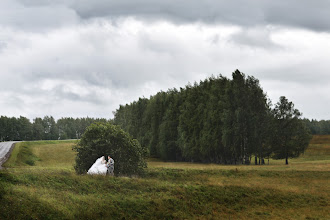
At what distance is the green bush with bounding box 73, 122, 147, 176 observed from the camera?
33.1 metres

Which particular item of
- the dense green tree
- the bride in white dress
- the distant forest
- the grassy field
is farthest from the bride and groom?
the dense green tree

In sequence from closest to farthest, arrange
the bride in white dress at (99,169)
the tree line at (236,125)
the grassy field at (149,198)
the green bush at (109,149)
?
the grassy field at (149,198) → the bride in white dress at (99,169) → the green bush at (109,149) → the tree line at (236,125)

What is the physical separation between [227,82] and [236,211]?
4596 cm

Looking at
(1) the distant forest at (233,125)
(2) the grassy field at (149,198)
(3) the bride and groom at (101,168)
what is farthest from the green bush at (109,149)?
(1) the distant forest at (233,125)

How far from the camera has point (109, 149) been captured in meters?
33.6

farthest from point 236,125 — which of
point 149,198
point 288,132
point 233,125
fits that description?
A: point 149,198

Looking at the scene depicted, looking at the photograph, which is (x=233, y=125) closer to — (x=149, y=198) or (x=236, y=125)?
(x=236, y=125)

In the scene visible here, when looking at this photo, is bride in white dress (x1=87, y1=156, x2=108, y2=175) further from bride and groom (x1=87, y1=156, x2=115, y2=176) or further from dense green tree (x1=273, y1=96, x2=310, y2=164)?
dense green tree (x1=273, y1=96, x2=310, y2=164)

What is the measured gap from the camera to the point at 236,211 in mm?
27250

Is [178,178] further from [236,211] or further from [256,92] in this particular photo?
[256,92]

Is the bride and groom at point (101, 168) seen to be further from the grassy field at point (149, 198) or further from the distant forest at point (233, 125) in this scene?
the distant forest at point (233, 125)

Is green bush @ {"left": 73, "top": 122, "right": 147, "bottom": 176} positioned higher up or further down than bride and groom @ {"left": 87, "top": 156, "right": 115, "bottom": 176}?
higher up

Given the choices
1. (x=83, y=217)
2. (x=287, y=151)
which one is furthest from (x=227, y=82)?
(x=83, y=217)

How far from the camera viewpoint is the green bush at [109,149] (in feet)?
108
